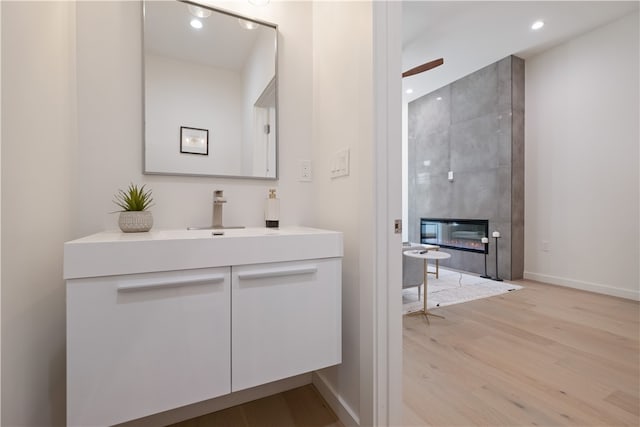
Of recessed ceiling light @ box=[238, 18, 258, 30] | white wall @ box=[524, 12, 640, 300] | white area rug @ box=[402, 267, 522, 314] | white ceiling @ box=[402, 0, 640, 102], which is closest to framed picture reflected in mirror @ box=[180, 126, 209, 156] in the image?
recessed ceiling light @ box=[238, 18, 258, 30]

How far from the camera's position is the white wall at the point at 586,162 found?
119 inches

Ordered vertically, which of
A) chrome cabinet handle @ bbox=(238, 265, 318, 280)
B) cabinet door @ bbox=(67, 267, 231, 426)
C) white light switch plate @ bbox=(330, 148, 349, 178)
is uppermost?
white light switch plate @ bbox=(330, 148, 349, 178)

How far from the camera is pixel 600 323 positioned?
2387 millimetres

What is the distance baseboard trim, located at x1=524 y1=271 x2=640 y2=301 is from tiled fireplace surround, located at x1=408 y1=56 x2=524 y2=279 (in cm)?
20

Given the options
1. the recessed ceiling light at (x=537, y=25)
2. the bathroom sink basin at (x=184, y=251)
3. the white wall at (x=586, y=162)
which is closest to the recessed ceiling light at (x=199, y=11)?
the bathroom sink basin at (x=184, y=251)

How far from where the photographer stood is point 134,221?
1104 mm

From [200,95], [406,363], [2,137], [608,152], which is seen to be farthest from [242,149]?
[608,152]

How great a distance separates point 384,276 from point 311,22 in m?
1.51

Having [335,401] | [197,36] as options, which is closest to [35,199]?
[197,36]

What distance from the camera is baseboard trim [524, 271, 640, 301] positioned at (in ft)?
9.84

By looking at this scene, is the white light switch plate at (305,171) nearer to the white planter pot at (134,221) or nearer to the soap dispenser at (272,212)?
the soap dispenser at (272,212)

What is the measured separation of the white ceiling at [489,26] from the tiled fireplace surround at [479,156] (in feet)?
1.19

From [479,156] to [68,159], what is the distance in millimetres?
4613

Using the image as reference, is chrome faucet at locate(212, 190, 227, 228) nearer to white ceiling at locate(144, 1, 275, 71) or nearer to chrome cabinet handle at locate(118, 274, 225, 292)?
chrome cabinet handle at locate(118, 274, 225, 292)
